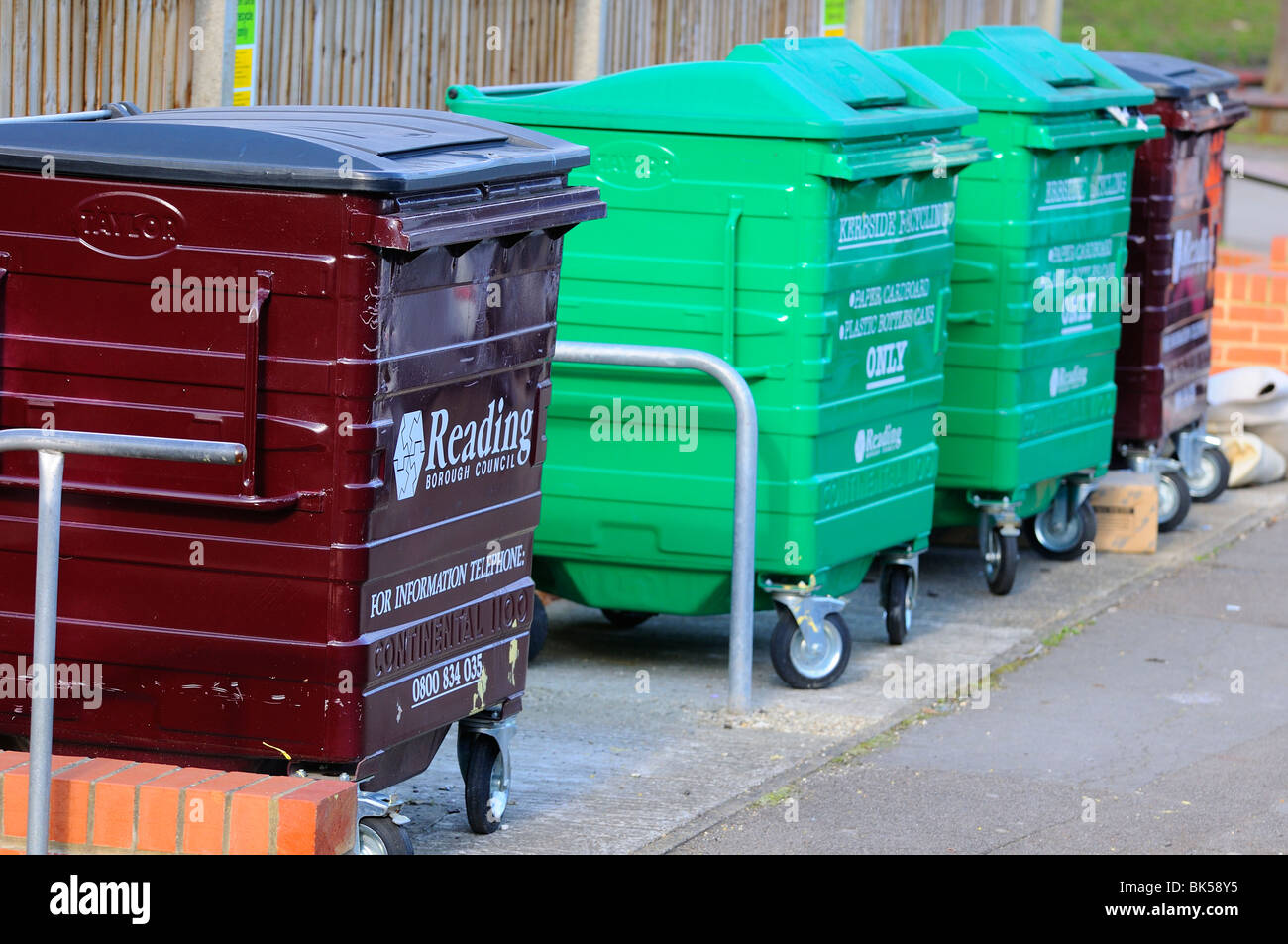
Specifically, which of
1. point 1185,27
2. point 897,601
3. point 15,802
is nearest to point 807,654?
point 897,601

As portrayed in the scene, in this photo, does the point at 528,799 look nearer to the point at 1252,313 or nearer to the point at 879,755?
the point at 879,755

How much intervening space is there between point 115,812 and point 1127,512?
559cm

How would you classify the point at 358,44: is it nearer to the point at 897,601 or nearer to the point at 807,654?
the point at 807,654

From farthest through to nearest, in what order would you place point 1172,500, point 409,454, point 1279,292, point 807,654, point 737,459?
point 1279,292
point 1172,500
point 807,654
point 737,459
point 409,454

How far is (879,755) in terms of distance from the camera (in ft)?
19.7

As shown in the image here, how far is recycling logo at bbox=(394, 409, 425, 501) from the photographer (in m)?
4.42

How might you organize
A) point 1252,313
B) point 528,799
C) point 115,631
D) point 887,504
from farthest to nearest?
point 1252,313
point 887,504
point 528,799
point 115,631

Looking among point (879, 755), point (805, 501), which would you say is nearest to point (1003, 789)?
point (879, 755)

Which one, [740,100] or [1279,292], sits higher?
[740,100]

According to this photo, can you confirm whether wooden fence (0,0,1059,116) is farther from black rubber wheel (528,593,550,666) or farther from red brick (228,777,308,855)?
red brick (228,777,308,855)

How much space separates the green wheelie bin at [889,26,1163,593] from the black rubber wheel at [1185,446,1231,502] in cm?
177

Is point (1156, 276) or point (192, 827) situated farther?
point (1156, 276)

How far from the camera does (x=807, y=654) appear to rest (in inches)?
261
